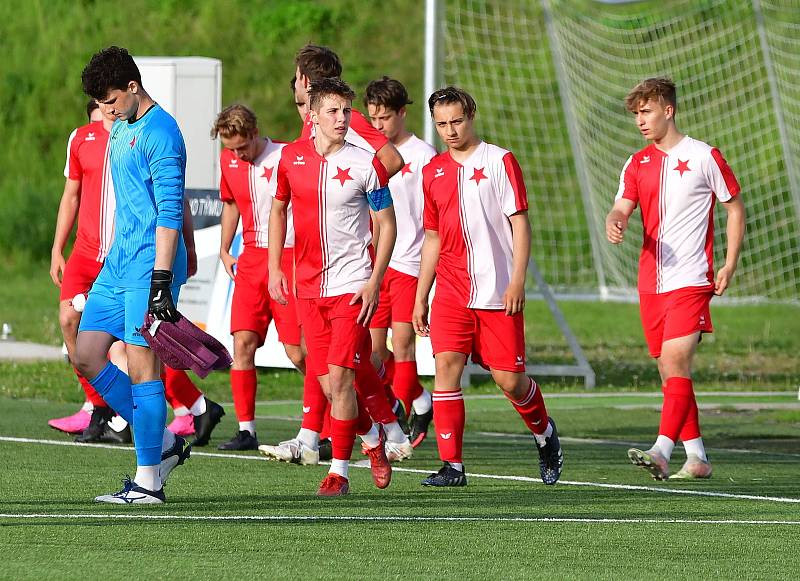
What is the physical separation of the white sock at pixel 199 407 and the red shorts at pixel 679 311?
269cm

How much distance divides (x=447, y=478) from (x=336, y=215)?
1424mm

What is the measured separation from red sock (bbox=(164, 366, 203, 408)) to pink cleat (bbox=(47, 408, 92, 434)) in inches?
30.8

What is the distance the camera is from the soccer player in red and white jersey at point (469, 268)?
8633 millimetres

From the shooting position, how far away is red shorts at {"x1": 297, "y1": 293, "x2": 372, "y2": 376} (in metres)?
8.21

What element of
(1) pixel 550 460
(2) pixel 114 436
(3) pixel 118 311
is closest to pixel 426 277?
(1) pixel 550 460

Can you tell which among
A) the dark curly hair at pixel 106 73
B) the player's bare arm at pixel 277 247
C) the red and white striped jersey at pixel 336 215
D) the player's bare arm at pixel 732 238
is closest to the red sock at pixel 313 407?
the player's bare arm at pixel 277 247

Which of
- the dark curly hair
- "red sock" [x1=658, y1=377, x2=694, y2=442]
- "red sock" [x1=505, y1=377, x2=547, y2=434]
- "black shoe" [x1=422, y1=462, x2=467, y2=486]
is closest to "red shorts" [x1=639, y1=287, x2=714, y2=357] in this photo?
"red sock" [x1=658, y1=377, x2=694, y2=442]

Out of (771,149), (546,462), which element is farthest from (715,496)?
(771,149)

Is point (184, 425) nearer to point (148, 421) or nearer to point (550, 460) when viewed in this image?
point (550, 460)

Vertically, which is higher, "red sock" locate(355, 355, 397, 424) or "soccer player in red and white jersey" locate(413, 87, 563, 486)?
"soccer player in red and white jersey" locate(413, 87, 563, 486)

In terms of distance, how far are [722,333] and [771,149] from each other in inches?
97.0

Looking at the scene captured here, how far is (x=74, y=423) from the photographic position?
36.4 ft

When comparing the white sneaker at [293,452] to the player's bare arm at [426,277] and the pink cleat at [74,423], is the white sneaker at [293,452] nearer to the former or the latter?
the player's bare arm at [426,277]

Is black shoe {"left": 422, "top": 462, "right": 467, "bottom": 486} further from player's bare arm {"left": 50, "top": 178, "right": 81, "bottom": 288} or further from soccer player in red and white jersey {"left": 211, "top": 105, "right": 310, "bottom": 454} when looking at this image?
player's bare arm {"left": 50, "top": 178, "right": 81, "bottom": 288}
